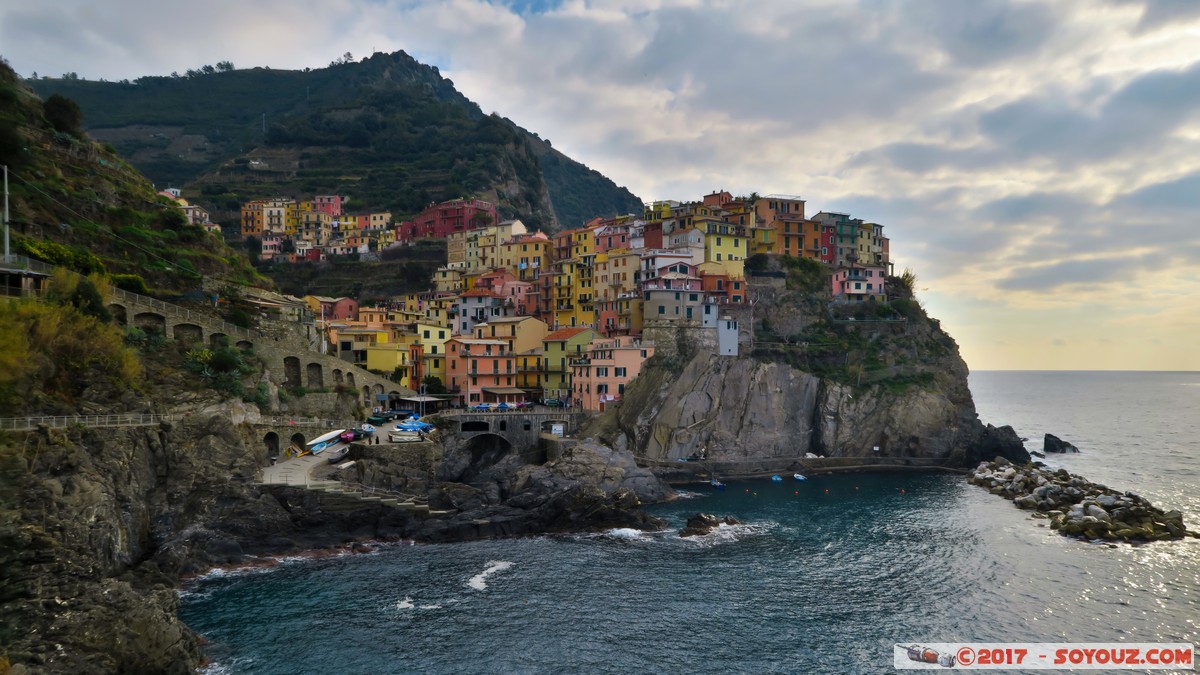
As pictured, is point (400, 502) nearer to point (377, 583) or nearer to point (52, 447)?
point (377, 583)

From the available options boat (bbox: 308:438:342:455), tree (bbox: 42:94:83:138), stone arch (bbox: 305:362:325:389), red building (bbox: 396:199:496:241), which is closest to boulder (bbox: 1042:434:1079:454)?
boat (bbox: 308:438:342:455)

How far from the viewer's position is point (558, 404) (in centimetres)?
7619

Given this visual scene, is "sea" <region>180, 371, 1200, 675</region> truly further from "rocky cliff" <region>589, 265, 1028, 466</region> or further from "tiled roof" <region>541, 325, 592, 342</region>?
"tiled roof" <region>541, 325, 592, 342</region>

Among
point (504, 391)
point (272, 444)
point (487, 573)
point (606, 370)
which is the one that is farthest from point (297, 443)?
point (606, 370)

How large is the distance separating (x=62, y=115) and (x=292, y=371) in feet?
114

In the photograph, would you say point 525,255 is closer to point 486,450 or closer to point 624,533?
point 486,450

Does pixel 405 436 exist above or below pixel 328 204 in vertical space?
below

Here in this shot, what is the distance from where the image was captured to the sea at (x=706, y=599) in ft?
108

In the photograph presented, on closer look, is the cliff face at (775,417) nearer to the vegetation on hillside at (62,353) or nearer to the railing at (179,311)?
the railing at (179,311)

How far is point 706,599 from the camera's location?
131 feet

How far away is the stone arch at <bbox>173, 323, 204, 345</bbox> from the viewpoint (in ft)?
182

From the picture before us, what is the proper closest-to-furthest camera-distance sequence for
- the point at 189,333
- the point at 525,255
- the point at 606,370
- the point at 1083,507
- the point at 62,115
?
1. the point at 189,333
2. the point at 1083,507
3. the point at 62,115
4. the point at 606,370
5. the point at 525,255

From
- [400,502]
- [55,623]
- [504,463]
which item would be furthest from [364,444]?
[55,623]

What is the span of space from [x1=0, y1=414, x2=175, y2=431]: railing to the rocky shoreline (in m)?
60.6
